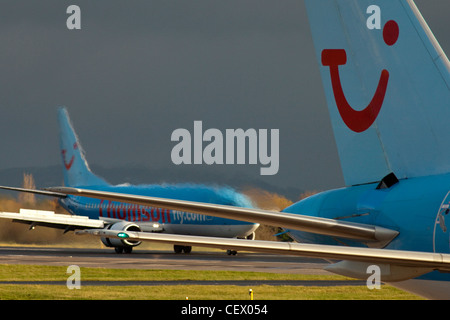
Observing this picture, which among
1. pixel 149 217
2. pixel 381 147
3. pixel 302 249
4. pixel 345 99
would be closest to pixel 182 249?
pixel 149 217

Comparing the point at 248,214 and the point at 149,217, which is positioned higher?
the point at 149,217

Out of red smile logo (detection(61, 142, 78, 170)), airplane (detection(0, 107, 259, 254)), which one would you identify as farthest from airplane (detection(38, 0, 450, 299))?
red smile logo (detection(61, 142, 78, 170))

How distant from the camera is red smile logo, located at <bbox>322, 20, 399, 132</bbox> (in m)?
7.94

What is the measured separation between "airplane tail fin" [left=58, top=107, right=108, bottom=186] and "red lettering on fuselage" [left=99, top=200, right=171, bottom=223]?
6568 mm

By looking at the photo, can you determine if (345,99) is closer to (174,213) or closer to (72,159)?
(174,213)

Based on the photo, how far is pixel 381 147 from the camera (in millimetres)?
7898

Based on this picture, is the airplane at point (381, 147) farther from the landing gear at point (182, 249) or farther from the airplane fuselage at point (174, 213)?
the landing gear at point (182, 249)

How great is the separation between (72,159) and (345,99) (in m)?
50.4

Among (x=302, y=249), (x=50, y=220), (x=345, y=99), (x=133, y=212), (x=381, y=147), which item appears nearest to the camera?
(x=302, y=249)

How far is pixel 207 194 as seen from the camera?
39.9 metres

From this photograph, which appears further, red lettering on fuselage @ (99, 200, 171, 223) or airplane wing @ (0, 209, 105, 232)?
red lettering on fuselage @ (99, 200, 171, 223)

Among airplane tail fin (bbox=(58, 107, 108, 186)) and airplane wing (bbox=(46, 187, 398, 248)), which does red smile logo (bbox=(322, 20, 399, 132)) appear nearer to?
airplane wing (bbox=(46, 187, 398, 248))

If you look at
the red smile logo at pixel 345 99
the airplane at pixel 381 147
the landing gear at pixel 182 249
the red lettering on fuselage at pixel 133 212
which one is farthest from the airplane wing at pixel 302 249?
the red lettering on fuselage at pixel 133 212
